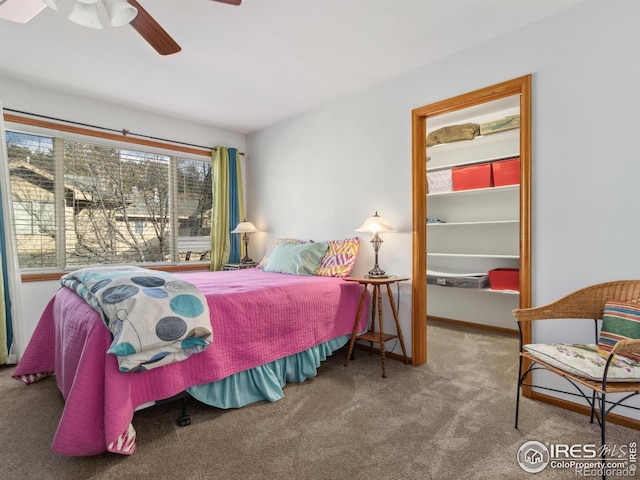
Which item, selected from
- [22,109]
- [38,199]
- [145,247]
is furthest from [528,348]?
[22,109]

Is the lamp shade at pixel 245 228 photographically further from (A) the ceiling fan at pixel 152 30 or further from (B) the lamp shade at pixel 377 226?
(A) the ceiling fan at pixel 152 30

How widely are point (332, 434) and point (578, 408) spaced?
60.0 inches

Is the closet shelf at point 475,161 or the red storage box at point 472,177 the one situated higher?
the closet shelf at point 475,161

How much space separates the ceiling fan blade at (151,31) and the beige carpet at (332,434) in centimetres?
217

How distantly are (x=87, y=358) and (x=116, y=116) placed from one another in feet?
9.77

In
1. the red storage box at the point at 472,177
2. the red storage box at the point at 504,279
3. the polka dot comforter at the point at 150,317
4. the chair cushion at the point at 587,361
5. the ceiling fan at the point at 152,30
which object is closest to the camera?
the chair cushion at the point at 587,361

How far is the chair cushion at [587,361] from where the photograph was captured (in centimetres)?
152

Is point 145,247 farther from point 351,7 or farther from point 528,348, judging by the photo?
point 528,348

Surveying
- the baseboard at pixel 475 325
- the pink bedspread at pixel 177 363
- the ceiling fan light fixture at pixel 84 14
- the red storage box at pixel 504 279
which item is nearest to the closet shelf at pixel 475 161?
the red storage box at pixel 504 279

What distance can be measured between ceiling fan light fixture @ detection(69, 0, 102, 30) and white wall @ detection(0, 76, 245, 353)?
207 cm

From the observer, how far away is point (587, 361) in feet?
5.34

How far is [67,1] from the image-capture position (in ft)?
6.85

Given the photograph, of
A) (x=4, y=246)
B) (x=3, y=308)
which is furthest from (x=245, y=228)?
(x=3, y=308)

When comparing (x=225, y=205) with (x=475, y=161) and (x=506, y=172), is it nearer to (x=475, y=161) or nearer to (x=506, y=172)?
(x=475, y=161)
